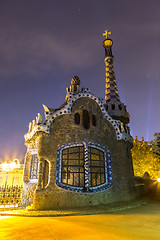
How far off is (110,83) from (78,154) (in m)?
11.7

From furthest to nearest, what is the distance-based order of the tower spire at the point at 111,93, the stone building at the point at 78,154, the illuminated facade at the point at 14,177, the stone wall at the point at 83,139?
1. the illuminated facade at the point at 14,177
2. the tower spire at the point at 111,93
3. the stone building at the point at 78,154
4. the stone wall at the point at 83,139

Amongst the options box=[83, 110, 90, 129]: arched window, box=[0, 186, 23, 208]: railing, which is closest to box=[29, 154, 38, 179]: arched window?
box=[0, 186, 23, 208]: railing

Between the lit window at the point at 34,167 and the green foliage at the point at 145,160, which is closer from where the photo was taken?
the lit window at the point at 34,167

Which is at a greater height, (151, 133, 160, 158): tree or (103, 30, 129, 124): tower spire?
(103, 30, 129, 124): tower spire

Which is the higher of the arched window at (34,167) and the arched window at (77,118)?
the arched window at (77,118)

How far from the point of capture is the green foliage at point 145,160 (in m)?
18.9

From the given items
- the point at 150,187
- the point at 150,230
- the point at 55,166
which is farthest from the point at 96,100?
the point at 150,187

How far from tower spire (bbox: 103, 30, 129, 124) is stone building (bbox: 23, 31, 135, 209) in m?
4.03

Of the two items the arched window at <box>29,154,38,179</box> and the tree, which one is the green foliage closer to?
the tree

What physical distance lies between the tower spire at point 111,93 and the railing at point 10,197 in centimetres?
1108

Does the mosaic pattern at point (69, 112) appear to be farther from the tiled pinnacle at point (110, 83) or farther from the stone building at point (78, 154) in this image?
the tiled pinnacle at point (110, 83)

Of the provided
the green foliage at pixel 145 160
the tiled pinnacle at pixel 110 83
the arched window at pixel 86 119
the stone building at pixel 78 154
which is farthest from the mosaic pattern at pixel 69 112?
the green foliage at pixel 145 160

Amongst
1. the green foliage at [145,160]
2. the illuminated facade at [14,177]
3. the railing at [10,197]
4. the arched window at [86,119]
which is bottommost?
the railing at [10,197]

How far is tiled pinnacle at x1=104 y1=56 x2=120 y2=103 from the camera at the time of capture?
750 inches
